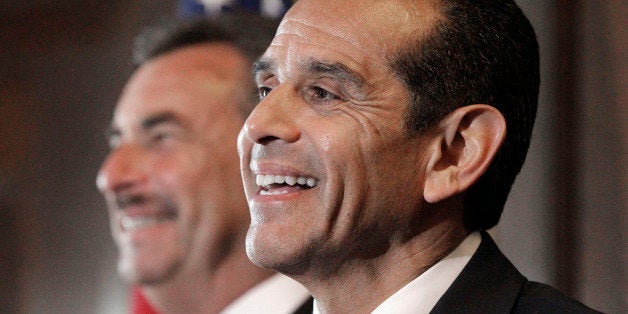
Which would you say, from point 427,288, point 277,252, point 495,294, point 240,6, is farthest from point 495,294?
point 240,6

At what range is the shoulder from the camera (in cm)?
171

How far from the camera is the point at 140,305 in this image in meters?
3.25

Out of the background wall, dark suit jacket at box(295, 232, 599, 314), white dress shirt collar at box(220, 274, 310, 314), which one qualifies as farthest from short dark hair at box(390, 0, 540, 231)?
the background wall

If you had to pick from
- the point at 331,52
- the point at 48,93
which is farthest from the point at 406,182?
the point at 48,93

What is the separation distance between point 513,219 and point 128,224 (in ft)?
3.60

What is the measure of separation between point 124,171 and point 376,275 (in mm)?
1194

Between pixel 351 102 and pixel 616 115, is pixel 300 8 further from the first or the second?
pixel 616 115

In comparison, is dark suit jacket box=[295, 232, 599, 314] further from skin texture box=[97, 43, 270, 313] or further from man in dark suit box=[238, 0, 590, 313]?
skin texture box=[97, 43, 270, 313]

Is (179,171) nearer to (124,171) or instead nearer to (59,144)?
(124,171)

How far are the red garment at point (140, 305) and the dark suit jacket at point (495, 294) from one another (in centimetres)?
164

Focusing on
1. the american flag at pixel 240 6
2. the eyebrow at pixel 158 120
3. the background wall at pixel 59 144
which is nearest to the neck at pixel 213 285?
the eyebrow at pixel 158 120

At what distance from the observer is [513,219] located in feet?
10.2

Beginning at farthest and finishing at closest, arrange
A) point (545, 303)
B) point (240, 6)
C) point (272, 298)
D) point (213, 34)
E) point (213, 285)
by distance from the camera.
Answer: point (240, 6) < point (213, 34) < point (213, 285) < point (272, 298) < point (545, 303)

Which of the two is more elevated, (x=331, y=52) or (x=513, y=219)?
(x=331, y=52)
